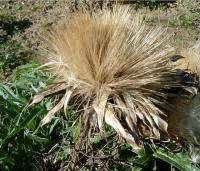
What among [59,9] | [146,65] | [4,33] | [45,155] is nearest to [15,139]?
[45,155]

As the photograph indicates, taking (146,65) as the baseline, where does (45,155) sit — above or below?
below

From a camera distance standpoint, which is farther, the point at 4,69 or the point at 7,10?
the point at 7,10

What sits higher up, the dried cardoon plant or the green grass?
the dried cardoon plant

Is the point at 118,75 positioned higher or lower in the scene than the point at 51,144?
higher

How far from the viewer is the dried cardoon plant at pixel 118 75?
2238mm

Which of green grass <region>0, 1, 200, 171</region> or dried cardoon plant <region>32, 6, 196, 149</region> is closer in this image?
dried cardoon plant <region>32, 6, 196, 149</region>

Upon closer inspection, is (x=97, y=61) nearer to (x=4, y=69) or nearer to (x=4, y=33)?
(x=4, y=69)

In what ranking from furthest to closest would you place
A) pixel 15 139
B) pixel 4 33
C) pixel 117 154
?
pixel 4 33 → pixel 15 139 → pixel 117 154

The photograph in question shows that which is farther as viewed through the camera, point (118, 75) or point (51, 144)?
point (51, 144)

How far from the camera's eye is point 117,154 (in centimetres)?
238

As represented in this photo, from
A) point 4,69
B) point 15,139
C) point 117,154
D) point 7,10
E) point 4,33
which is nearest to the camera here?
A: point 117,154

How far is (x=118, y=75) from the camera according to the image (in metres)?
2.26

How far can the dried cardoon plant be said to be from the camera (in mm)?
2238

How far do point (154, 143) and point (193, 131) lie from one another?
177mm
